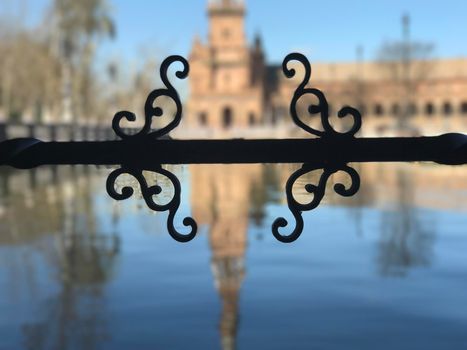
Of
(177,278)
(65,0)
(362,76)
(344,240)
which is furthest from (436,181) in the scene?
(362,76)

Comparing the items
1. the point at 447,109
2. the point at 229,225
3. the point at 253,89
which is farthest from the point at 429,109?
the point at 229,225

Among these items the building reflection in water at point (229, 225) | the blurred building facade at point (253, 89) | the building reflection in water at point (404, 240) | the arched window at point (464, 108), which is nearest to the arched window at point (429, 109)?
the blurred building facade at point (253, 89)

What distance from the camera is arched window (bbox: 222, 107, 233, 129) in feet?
196

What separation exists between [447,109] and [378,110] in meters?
7.26

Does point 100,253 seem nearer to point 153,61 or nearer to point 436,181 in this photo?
point 436,181

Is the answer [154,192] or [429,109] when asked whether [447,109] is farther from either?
[154,192]

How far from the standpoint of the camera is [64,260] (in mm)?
4598

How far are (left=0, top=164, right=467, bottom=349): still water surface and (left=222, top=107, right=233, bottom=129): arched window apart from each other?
52.6 meters

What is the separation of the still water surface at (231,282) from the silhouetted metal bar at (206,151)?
0.62ft

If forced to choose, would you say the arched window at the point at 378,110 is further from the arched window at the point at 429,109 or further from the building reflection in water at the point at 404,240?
the building reflection in water at the point at 404,240

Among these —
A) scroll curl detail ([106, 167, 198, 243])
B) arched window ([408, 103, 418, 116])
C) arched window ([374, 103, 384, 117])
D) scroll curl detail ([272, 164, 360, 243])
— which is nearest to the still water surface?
scroll curl detail ([106, 167, 198, 243])

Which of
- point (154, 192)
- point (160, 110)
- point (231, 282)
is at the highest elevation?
point (160, 110)

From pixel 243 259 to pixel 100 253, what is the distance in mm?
1143

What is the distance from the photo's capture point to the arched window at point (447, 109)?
202 feet
